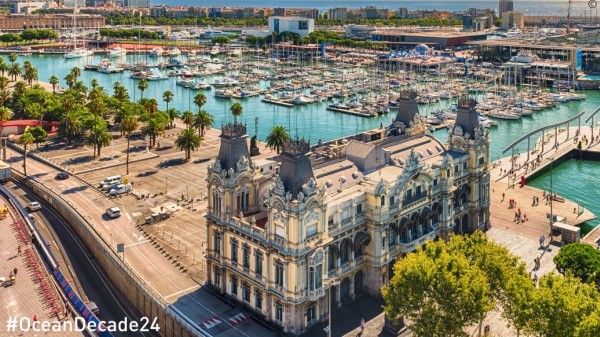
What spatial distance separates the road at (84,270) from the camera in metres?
75.9

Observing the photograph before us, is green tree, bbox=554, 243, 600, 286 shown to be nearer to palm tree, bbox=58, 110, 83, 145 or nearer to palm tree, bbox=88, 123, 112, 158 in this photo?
palm tree, bbox=88, 123, 112, 158

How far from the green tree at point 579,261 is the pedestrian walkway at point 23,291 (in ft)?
190

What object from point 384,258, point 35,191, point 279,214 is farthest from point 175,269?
point 35,191

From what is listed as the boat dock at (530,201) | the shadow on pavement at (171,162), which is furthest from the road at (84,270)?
the boat dock at (530,201)

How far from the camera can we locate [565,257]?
75375mm

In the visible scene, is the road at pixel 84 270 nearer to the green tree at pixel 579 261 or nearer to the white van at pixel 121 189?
the white van at pixel 121 189

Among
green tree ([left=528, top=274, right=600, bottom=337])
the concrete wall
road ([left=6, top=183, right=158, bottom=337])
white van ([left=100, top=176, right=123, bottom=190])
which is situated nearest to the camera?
→ green tree ([left=528, top=274, right=600, bottom=337])

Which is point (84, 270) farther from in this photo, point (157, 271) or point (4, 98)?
point (4, 98)

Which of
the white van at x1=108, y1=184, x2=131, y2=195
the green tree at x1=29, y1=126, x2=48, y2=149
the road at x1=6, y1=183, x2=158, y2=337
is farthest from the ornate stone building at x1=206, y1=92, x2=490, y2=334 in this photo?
the green tree at x1=29, y1=126, x2=48, y2=149

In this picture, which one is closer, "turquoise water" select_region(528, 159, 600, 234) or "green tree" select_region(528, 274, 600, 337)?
"green tree" select_region(528, 274, 600, 337)

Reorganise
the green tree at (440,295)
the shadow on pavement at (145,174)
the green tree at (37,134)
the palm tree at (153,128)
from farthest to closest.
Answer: the palm tree at (153,128)
the green tree at (37,134)
the shadow on pavement at (145,174)
the green tree at (440,295)

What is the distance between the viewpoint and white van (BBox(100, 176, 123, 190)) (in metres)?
112

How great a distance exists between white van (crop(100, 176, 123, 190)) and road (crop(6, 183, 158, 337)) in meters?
10.3

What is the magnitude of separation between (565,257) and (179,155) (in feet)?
285
